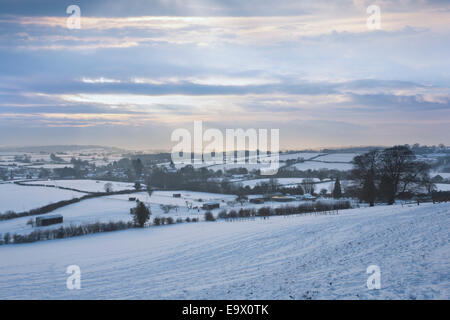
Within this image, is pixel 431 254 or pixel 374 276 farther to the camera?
pixel 431 254

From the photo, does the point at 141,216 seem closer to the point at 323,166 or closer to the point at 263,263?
the point at 263,263

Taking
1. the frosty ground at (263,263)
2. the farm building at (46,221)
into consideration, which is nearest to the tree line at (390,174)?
the frosty ground at (263,263)

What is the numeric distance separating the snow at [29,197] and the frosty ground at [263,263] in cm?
2652

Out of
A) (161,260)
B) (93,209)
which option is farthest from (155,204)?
(161,260)

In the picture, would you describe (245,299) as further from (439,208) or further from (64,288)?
(439,208)

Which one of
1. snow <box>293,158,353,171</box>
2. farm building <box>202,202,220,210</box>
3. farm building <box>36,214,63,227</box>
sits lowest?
farm building <box>36,214,63,227</box>

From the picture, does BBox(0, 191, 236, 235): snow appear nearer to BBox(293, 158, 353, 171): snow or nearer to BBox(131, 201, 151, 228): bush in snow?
BBox(131, 201, 151, 228): bush in snow

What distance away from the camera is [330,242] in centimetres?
1781

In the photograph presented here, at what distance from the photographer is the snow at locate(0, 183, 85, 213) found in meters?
48.2

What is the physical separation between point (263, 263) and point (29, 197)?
57031mm

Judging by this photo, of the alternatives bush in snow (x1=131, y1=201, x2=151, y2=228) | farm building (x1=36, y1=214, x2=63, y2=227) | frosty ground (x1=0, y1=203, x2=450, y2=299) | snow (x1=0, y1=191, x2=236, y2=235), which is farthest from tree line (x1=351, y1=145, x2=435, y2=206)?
farm building (x1=36, y1=214, x2=63, y2=227)

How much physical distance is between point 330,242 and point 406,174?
19759 mm

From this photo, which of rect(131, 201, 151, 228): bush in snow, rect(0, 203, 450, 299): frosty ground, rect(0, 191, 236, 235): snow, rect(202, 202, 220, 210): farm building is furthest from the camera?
rect(202, 202, 220, 210): farm building

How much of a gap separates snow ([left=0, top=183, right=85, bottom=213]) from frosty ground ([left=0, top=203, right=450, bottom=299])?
26519mm
